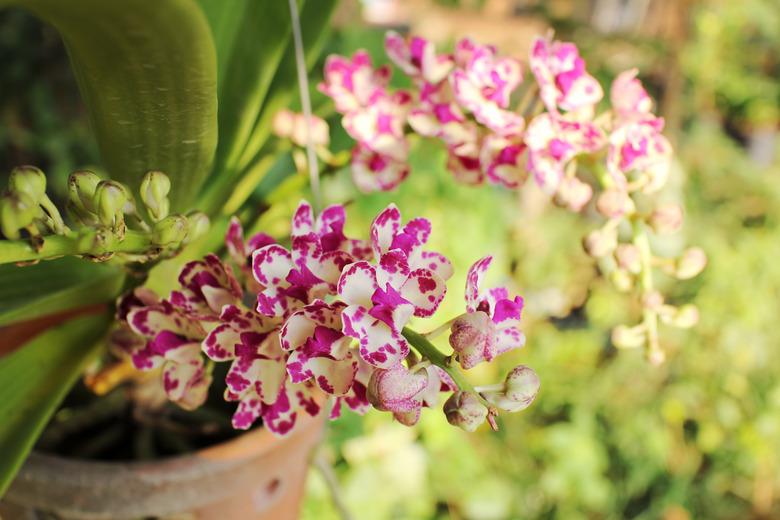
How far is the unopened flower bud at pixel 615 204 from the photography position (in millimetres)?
345

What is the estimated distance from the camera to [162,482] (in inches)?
15.0

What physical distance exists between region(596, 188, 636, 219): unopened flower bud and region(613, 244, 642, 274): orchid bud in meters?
0.02

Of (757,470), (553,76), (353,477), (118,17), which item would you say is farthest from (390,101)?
(757,470)

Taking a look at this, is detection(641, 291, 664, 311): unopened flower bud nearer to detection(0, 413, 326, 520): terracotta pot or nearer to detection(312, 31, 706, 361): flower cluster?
detection(312, 31, 706, 361): flower cluster

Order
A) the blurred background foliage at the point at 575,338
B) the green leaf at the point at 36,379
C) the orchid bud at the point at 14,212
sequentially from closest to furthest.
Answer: the orchid bud at the point at 14,212, the green leaf at the point at 36,379, the blurred background foliage at the point at 575,338

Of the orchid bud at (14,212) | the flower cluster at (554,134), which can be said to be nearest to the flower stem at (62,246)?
the orchid bud at (14,212)

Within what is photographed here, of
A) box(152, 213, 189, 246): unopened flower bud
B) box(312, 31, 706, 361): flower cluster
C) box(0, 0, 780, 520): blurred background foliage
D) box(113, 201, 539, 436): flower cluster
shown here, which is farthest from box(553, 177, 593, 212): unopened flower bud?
box(0, 0, 780, 520): blurred background foliage

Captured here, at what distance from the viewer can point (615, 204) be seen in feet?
1.13

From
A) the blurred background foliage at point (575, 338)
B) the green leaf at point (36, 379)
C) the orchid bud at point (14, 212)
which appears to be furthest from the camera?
the blurred background foliage at point (575, 338)

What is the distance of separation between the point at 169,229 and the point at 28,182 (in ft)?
0.17

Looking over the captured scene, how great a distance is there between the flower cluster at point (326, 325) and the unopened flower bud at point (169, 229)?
0.11 feet

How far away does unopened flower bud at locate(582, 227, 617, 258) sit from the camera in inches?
14.0

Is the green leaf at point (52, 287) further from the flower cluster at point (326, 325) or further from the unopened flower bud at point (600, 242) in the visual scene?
the unopened flower bud at point (600, 242)

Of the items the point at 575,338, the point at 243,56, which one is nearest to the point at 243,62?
A: the point at 243,56
